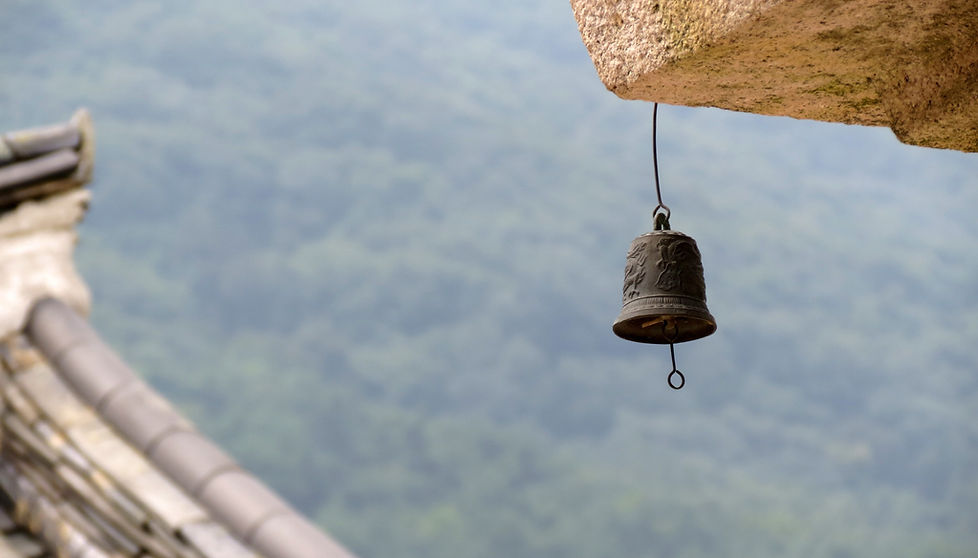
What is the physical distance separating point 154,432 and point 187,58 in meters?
23.0

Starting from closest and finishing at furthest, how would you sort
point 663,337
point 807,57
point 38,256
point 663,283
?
point 807,57, point 663,283, point 663,337, point 38,256

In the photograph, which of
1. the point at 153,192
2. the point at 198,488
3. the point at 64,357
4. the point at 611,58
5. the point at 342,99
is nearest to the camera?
the point at 611,58

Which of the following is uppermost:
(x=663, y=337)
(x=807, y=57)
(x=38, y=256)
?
(x=38, y=256)

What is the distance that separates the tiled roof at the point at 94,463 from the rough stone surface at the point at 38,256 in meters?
0.01

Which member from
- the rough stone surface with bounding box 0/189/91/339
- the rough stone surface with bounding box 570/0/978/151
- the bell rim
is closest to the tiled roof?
the rough stone surface with bounding box 0/189/91/339

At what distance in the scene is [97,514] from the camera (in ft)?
12.4

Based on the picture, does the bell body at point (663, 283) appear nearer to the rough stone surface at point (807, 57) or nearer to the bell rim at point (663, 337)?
the bell rim at point (663, 337)

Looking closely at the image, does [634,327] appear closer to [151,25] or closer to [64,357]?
[64,357]

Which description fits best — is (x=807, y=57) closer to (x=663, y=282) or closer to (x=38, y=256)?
(x=663, y=282)

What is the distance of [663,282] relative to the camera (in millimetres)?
2371

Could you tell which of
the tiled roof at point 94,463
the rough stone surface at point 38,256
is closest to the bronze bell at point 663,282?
the tiled roof at point 94,463

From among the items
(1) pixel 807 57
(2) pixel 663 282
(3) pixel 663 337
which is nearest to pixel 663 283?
(2) pixel 663 282

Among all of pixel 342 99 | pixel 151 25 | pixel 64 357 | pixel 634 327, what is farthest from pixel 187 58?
pixel 634 327

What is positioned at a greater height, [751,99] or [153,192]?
[153,192]
